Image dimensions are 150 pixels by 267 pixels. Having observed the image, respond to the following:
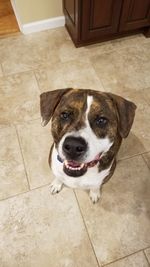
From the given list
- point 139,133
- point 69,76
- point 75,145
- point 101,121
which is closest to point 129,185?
point 139,133

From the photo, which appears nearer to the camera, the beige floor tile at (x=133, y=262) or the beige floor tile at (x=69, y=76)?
the beige floor tile at (x=133, y=262)

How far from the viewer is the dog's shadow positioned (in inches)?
74.9

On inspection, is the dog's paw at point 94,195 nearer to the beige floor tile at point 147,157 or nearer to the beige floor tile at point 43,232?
the beige floor tile at point 43,232

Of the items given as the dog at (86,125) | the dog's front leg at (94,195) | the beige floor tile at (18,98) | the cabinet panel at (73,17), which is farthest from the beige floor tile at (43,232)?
the cabinet panel at (73,17)

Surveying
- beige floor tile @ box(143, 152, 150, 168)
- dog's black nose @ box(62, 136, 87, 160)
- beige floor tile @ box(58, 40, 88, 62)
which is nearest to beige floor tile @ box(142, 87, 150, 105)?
beige floor tile @ box(143, 152, 150, 168)

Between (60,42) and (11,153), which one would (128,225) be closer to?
(11,153)

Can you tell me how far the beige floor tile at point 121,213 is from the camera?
69.3 inches

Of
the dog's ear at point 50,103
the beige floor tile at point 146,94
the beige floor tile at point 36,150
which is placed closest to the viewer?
the dog's ear at point 50,103

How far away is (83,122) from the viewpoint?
130 centimetres

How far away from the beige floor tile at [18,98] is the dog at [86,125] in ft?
2.98

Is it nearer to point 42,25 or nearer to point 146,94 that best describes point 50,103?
point 146,94

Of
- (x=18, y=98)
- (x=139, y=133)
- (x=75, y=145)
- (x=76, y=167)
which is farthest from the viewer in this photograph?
(x=18, y=98)

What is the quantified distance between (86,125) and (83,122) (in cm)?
2

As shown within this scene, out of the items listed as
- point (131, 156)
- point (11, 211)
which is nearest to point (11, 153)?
point (11, 211)
